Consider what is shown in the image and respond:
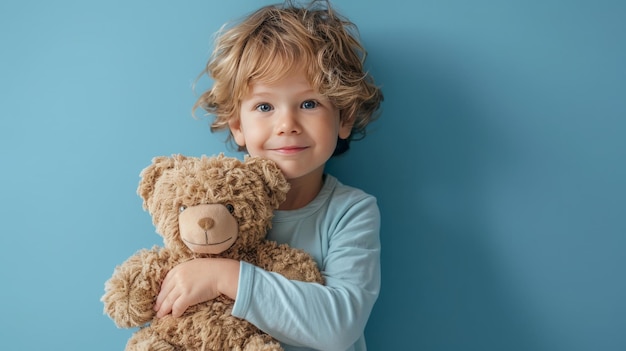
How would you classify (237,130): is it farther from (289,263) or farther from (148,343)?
(148,343)

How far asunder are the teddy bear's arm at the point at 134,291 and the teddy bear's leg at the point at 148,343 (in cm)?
2

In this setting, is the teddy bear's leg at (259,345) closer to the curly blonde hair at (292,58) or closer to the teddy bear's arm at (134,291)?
the teddy bear's arm at (134,291)

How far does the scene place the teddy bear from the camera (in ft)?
2.71

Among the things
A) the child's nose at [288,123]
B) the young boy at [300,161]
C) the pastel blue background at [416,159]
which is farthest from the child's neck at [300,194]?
the pastel blue background at [416,159]

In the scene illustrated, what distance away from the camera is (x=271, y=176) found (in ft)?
2.93

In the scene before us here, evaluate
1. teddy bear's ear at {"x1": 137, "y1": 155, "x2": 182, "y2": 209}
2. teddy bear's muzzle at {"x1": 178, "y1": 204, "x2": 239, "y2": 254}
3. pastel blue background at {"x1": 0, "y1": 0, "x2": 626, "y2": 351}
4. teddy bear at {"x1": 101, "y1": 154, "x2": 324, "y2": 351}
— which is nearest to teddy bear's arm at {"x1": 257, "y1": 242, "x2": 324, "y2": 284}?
teddy bear at {"x1": 101, "y1": 154, "x2": 324, "y2": 351}

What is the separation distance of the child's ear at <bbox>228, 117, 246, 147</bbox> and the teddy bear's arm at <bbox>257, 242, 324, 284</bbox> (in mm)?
236

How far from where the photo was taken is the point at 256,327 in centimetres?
89

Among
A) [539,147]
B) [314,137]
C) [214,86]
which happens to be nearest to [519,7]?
[539,147]

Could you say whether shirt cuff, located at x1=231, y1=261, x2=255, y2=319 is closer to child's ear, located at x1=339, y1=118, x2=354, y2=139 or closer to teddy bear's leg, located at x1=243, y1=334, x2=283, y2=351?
teddy bear's leg, located at x1=243, y1=334, x2=283, y2=351

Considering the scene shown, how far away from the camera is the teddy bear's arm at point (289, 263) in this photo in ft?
2.97

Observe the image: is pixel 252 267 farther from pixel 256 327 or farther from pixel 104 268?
pixel 104 268

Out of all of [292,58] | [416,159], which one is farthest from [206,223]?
[416,159]

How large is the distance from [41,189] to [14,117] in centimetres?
16
